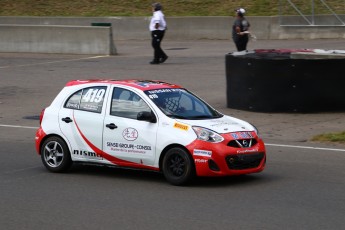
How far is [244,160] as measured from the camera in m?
10.9

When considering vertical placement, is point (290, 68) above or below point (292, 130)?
above

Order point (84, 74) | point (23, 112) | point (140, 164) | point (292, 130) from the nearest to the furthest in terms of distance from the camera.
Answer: point (140, 164) → point (292, 130) → point (23, 112) → point (84, 74)

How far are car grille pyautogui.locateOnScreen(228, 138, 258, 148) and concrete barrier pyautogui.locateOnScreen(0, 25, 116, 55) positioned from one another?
762 inches

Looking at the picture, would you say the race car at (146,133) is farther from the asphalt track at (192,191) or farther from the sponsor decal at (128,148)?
the asphalt track at (192,191)

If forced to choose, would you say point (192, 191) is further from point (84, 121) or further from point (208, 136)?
point (84, 121)

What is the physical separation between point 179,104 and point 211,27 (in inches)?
973

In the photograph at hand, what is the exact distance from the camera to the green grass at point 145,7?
37625 millimetres

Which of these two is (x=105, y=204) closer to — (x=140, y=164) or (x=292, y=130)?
(x=140, y=164)

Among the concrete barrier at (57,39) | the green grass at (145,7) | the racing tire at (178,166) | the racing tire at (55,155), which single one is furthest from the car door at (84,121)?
the green grass at (145,7)

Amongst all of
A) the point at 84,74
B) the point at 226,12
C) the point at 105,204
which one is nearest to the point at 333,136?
the point at 105,204

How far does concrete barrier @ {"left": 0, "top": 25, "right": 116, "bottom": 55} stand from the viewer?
30719 mm

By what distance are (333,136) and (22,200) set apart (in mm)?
6715

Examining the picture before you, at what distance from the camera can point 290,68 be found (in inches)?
686

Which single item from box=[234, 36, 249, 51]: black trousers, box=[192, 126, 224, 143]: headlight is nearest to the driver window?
box=[192, 126, 224, 143]: headlight
